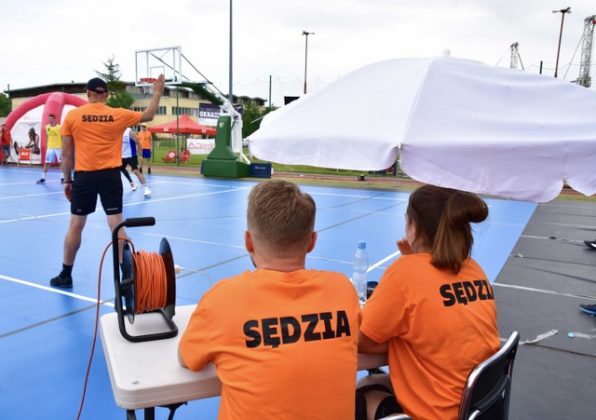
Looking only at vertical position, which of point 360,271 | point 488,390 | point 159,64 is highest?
point 159,64

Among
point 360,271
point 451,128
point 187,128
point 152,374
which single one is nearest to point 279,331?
point 152,374

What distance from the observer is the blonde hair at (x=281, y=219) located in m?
1.75

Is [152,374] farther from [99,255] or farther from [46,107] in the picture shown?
[46,107]

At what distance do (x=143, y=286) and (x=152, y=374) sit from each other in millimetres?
449

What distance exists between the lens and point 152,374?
6.04 ft

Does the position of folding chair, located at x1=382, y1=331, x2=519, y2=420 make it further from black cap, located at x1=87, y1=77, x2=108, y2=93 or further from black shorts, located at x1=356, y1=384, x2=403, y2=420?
black cap, located at x1=87, y1=77, x2=108, y2=93

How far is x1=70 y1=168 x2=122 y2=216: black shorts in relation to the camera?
521cm

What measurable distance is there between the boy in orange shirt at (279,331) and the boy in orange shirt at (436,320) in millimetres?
281

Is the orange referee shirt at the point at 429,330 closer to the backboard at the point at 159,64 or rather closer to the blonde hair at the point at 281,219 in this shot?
the blonde hair at the point at 281,219

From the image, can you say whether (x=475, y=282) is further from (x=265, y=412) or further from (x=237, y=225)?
(x=237, y=225)

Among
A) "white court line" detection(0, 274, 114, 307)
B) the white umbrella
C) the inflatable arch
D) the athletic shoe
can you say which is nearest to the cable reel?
the white umbrella

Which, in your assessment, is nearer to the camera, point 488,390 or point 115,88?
point 488,390

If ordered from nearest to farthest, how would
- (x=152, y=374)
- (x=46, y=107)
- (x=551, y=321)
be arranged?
1. (x=152, y=374)
2. (x=551, y=321)
3. (x=46, y=107)

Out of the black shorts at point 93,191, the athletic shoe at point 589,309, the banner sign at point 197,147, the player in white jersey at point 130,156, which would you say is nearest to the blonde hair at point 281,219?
the black shorts at point 93,191
